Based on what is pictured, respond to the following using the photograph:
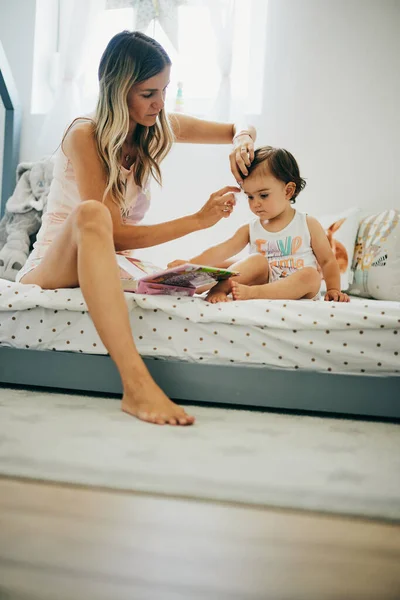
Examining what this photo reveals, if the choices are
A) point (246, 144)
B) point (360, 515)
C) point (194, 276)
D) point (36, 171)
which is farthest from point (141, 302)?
point (36, 171)

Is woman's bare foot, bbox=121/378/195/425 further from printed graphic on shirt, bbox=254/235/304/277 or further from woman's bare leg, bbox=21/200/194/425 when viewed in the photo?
printed graphic on shirt, bbox=254/235/304/277

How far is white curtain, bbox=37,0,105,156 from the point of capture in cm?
253

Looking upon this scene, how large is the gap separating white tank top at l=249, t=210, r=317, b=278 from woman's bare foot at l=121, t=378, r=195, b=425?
0.59 meters

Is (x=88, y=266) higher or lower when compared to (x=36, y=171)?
lower

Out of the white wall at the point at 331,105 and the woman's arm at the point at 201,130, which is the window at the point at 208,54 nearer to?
the white wall at the point at 331,105

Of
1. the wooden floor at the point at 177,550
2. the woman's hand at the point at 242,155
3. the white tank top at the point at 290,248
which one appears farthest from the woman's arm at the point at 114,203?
the wooden floor at the point at 177,550

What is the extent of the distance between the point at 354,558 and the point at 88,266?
77cm

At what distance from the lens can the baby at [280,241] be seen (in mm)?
1433

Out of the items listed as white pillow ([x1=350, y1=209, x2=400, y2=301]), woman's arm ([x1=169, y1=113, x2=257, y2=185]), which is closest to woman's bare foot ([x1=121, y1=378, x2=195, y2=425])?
woman's arm ([x1=169, y1=113, x2=257, y2=185])

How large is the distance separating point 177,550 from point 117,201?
924 mm

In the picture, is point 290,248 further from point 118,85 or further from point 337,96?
point 337,96

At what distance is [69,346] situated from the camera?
4.34 ft

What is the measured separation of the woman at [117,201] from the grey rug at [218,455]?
0.33 ft

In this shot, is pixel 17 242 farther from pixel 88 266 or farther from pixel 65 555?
pixel 65 555
